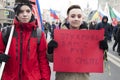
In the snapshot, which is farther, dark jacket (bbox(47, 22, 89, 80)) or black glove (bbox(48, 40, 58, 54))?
dark jacket (bbox(47, 22, 89, 80))

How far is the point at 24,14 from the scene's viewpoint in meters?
4.23

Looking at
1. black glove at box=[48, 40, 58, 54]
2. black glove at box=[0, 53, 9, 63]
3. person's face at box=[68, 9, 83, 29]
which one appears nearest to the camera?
black glove at box=[0, 53, 9, 63]

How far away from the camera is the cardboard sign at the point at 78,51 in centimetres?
445

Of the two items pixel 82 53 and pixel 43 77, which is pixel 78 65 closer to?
pixel 82 53

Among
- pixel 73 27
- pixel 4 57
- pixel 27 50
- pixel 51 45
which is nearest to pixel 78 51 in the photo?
pixel 73 27

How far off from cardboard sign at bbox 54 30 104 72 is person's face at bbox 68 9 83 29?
0.32 feet

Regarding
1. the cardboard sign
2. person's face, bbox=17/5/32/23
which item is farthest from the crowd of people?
the cardboard sign

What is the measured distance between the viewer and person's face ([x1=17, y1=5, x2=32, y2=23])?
423 cm

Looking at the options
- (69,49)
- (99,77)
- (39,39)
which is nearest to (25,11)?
(39,39)

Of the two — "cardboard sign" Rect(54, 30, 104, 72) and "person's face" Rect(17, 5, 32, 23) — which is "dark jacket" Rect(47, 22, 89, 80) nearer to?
"cardboard sign" Rect(54, 30, 104, 72)

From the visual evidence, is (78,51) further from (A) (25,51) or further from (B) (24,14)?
(B) (24,14)

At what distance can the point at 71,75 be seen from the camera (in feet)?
14.5

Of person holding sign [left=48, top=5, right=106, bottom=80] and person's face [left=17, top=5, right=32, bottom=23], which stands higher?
person's face [left=17, top=5, right=32, bottom=23]

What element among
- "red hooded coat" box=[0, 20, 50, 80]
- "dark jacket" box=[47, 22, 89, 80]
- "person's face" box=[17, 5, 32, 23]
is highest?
"person's face" box=[17, 5, 32, 23]
